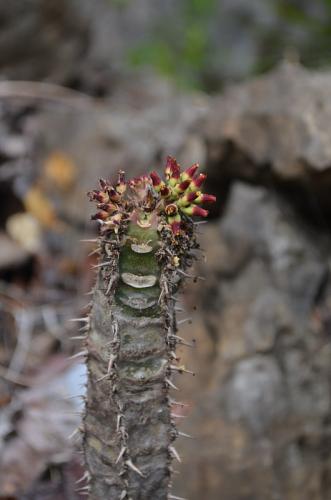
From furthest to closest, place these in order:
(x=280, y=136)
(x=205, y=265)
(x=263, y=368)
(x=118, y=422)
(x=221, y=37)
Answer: (x=221, y=37) < (x=205, y=265) < (x=280, y=136) < (x=263, y=368) < (x=118, y=422)

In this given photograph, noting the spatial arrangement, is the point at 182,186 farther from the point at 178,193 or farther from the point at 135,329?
the point at 135,329

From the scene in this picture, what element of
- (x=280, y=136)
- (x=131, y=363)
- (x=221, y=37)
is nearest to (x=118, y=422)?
(x=131, y=363)

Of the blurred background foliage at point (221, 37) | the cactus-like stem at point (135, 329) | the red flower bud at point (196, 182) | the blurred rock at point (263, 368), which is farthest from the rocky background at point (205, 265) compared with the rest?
the blurred background foliage at point (221, 37)

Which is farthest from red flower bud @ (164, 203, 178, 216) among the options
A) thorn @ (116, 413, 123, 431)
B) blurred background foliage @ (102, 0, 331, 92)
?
blurred background foliage @ (102, 0, 331, 92)

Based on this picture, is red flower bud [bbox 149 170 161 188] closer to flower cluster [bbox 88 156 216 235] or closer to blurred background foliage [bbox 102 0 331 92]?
flower cluster [bbox 88 156 216 235]

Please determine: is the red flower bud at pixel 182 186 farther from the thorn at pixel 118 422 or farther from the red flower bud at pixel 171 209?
the thorn at pixel 118 422

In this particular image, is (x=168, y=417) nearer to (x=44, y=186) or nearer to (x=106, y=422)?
(x=106, y=422)
